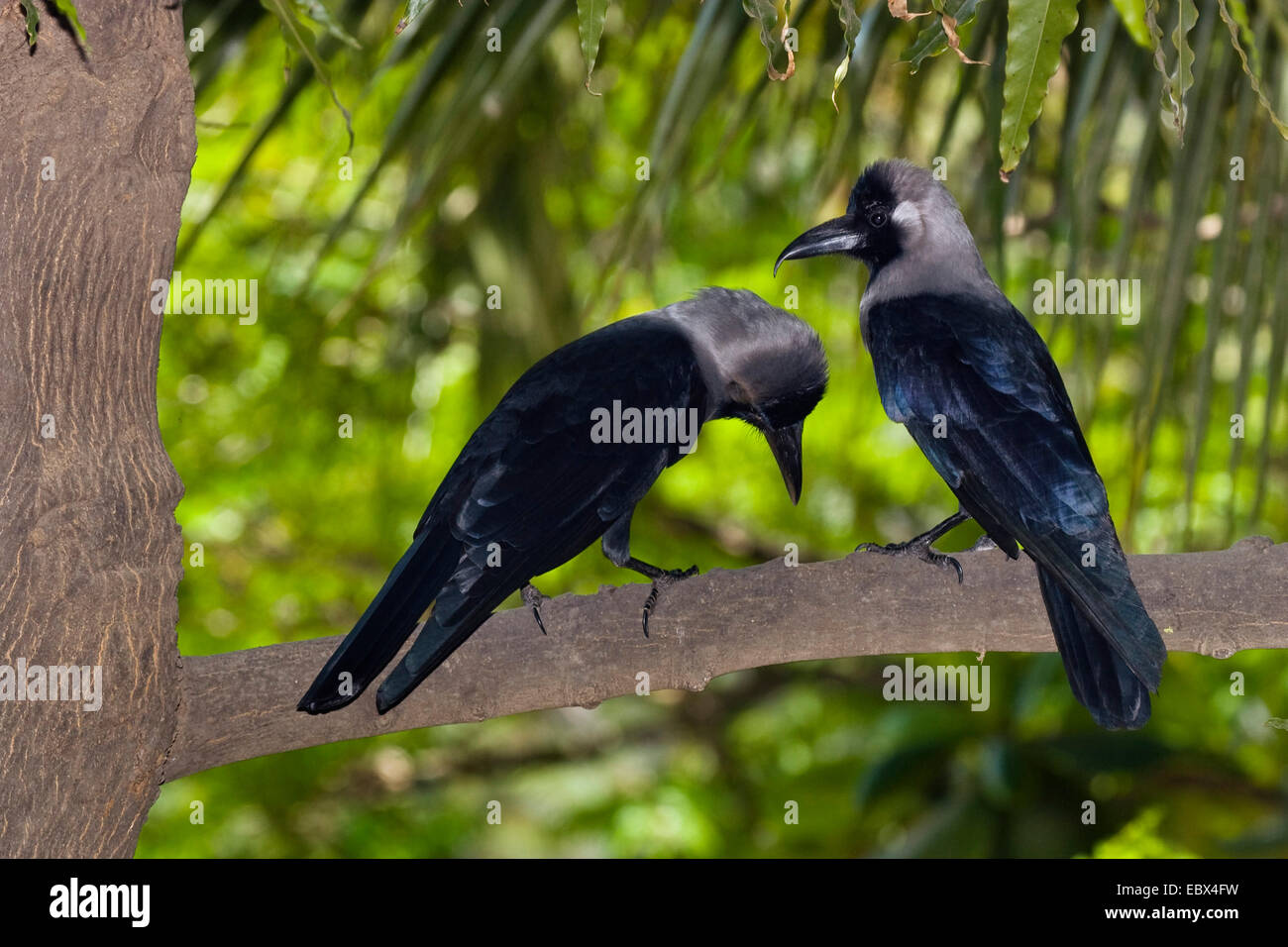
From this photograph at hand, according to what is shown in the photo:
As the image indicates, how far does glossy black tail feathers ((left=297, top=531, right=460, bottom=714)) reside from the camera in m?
1.49

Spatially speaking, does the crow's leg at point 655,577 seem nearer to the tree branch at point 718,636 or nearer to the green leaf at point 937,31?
the tree branch at point 718,636

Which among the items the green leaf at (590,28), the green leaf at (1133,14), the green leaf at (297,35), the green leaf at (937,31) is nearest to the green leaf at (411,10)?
the green leaf at (590,28)

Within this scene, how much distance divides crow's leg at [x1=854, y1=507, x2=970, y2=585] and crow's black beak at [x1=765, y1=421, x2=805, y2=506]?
5.0 inches

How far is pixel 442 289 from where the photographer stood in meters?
4.08

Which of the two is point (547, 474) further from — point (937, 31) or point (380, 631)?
point (937, 31)

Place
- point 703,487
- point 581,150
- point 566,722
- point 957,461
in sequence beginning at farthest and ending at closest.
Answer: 1. point 566,722
2. point 703,487
3. point 581,150
4. point 957,461

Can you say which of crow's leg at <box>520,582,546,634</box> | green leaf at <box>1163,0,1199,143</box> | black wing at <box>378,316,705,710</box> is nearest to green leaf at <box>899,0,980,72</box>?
green leaf at <box>1163,0,1199,143</box>

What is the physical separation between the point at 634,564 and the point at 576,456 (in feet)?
0.72

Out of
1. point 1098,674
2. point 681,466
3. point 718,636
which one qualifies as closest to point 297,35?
point 718,636

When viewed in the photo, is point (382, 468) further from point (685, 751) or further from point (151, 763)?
point (151, 763)

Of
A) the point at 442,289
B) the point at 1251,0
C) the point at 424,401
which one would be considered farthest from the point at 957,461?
the point at 424,401

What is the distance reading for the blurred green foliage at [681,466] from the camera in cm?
297

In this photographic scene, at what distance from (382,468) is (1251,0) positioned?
9.46ft
